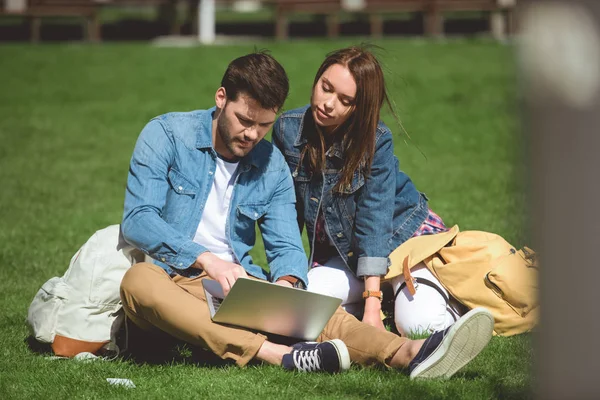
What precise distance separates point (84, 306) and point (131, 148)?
6.76 metres

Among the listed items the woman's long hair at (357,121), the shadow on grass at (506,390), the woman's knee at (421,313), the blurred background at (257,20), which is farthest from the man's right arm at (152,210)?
the blurred background at (257,20)

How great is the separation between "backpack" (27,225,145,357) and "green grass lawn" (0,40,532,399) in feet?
0.39

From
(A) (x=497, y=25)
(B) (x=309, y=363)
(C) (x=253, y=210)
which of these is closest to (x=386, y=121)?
(C) (x=253, y=210)

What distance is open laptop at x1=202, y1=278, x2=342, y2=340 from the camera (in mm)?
3893

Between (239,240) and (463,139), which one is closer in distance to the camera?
(239,240)

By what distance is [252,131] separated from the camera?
423 centimetres

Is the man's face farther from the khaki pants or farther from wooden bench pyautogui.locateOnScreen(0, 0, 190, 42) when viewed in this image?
wooden bench pyautogui.locateOnScreen(0, 0, 190, 42)

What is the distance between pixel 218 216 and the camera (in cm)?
443

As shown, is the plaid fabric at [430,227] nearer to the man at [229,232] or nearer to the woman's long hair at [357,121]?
the woman's long hair at [357,121]

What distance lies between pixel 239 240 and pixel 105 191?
182 inches

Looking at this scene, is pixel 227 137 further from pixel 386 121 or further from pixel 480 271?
pixel 386 121

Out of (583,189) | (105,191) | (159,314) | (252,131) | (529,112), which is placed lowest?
(105,191)

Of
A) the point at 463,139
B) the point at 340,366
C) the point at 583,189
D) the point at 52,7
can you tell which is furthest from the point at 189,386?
the point at 52,7

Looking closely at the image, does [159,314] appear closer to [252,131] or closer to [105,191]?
[252,131]
